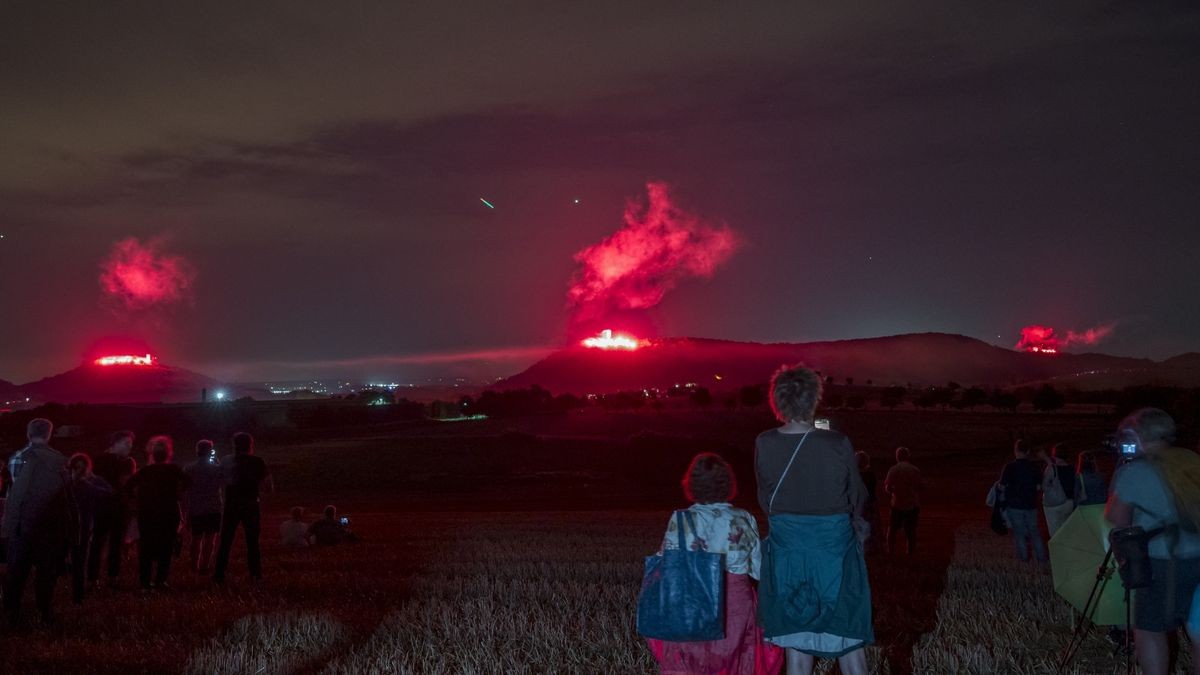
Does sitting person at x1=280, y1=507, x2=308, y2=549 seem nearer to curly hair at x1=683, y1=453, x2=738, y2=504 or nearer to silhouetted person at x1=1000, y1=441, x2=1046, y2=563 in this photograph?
silhouetted person at x1=1000, y1=441, x2=1046, y2=563

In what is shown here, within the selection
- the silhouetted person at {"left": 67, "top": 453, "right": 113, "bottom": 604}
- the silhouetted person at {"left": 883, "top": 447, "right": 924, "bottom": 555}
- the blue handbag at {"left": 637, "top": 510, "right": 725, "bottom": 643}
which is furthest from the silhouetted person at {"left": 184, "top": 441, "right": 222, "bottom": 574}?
the silhouetted person at {"left": 883, "top": 447, "right": 924, "bottom": 555}

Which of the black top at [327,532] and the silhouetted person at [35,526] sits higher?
the silhouetted person at [35,526]

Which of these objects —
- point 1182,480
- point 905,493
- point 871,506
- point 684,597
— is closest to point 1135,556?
point 1182,480

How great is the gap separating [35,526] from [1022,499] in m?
12.4

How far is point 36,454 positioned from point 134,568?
198 inches

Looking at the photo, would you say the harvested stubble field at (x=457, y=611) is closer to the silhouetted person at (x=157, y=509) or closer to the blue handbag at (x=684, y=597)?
the silhouetted person at (x=157, y=509)

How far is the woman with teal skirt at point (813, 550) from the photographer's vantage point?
5.82 metres

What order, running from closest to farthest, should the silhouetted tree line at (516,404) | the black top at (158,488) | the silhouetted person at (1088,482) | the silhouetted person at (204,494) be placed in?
the silhouetted person at (1088,482) → the black top at (158,488) → the silhouetted person at (204,494) → the silhouetted tree line at (516,404)

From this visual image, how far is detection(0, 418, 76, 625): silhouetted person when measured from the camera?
987cm

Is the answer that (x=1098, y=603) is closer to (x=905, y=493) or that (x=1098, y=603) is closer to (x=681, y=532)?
(x=681, y=532)

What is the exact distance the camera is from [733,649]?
A: 6230 millimetres

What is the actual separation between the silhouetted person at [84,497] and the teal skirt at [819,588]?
821 centimetres

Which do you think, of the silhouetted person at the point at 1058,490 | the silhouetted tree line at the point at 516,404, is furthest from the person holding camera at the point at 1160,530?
the silhouetted tree line at the point at 516,404

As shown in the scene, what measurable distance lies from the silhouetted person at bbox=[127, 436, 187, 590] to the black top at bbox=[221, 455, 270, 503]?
572 mm
